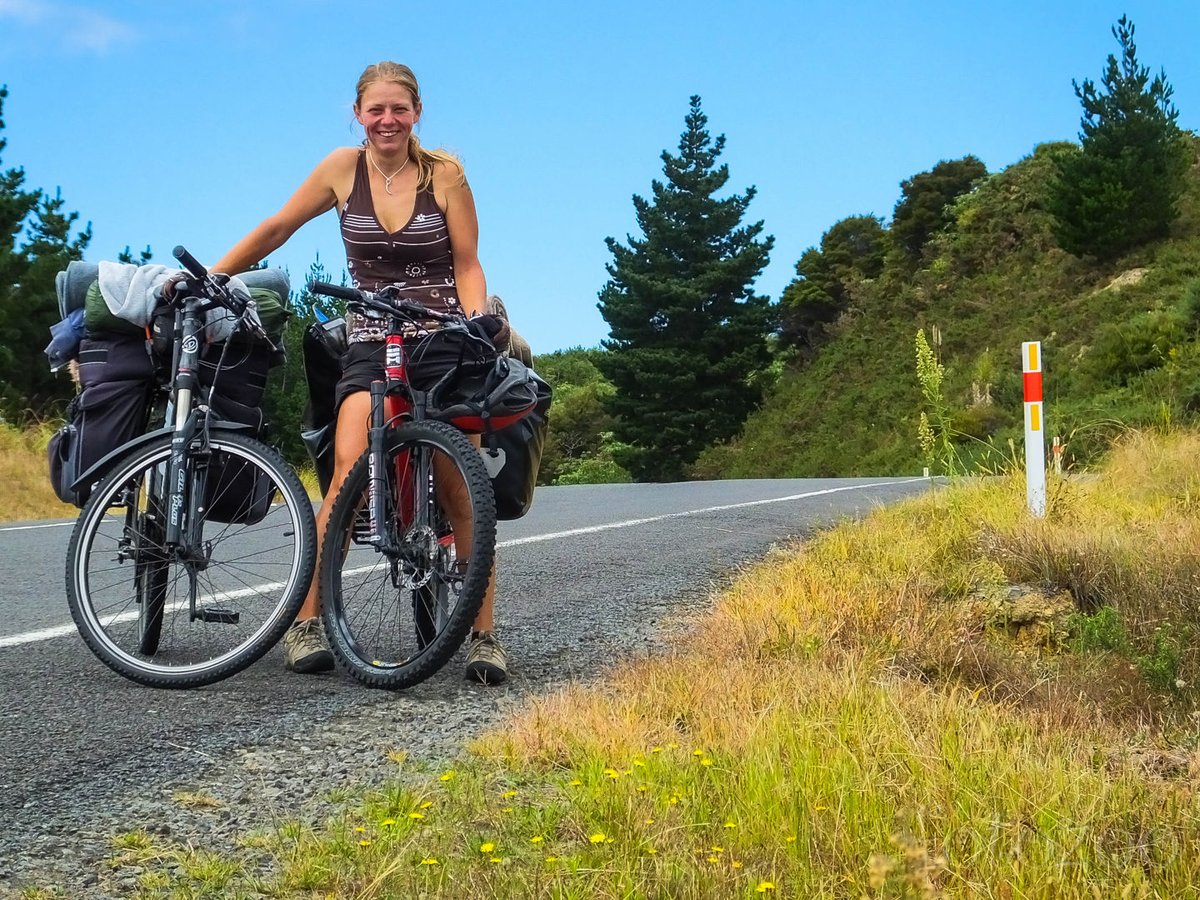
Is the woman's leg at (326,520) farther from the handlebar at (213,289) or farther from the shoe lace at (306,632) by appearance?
the handlebar at (213,289)

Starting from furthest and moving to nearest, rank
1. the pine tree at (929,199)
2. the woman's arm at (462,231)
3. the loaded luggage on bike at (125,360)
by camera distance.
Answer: the pine tree at (929,199) < the woman's arm at (462,231) < the loaded luggage on bike at (125,360)

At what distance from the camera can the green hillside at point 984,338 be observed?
28344mm

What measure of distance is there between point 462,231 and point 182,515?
3.94 feet

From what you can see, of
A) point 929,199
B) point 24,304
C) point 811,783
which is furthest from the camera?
point 929,199

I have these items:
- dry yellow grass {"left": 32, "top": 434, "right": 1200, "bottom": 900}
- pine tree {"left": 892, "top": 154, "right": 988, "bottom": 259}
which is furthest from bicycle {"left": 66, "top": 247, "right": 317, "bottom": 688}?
pine tree {"left": 892, "top": 154, "right": 988, "bottom": 259}

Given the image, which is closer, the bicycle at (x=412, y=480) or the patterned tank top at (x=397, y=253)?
the bicycle at (x=412, y=480)

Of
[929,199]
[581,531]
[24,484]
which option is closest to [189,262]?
[581,531]

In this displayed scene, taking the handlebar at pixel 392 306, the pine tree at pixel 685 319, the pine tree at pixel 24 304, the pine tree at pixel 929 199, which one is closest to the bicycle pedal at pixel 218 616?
the handlebar at pixel 392 306

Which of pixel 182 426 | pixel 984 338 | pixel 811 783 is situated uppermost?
pixel 984 338

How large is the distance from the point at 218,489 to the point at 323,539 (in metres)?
0.37

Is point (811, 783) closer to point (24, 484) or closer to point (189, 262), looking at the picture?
point (189, 262)

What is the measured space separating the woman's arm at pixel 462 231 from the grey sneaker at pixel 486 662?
3.32ft

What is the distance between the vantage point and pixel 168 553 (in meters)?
3.52

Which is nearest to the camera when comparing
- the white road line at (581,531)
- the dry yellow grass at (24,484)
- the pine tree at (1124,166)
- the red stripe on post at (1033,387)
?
the white road line at (581,531)
